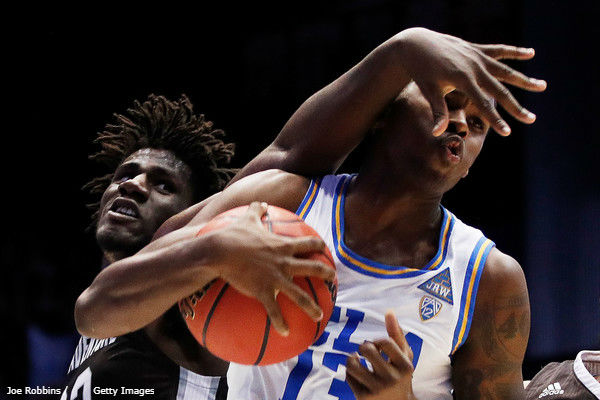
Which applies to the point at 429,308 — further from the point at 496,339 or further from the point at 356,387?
the point at 356,387

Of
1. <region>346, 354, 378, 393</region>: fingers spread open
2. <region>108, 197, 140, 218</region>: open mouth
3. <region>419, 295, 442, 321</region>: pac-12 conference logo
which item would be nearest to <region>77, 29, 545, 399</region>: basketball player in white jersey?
<region>419, 295, 442, 321</region>: pac-12 conference logo

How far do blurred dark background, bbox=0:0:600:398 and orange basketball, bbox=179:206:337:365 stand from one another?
274 cm

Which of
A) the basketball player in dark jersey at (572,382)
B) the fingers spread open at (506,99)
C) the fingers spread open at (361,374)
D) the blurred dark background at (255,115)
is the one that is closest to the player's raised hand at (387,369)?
the fingers spread open at (361,374)

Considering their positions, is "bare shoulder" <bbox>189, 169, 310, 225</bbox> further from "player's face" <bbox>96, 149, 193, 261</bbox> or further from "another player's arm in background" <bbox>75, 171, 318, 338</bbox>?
"player's face" <bbox>96, 149, 193, 261</bbox>

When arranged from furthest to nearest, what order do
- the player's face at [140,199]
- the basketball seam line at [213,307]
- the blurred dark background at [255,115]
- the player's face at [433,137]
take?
1. the blurred dark background at [255,115]
2. the player's face at [140,199]
3. the player's face at [433,137]
4. the basketball seam line at [213,307]

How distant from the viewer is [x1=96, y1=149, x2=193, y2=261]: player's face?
2.63 m

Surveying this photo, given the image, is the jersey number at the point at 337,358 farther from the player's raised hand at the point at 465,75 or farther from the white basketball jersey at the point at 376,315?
the player's raised hand at the point at 465,75

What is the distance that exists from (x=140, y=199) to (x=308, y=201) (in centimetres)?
106

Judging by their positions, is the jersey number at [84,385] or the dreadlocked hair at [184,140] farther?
the dreadlocked hair at [184,140]

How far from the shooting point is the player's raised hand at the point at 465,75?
1438mm

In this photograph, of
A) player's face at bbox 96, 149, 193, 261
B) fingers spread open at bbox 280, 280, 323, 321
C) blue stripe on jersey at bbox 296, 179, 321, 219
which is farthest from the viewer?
player's face at bbox 96, 149, 193, 261

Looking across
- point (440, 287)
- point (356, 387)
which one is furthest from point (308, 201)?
point (356, 387)

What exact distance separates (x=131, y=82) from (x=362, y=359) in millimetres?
3496

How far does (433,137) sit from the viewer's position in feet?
5.58
